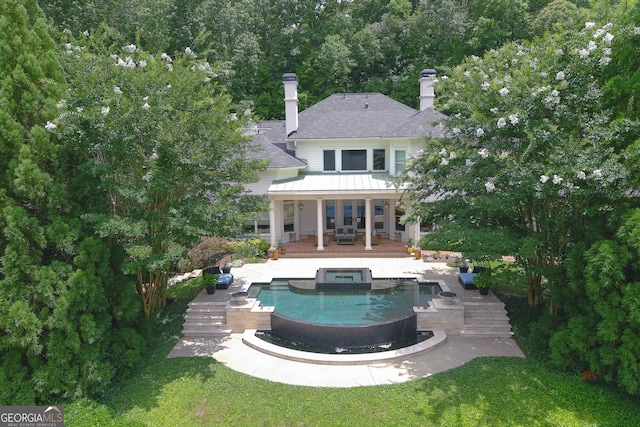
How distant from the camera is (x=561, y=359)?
→ 9.45 metres

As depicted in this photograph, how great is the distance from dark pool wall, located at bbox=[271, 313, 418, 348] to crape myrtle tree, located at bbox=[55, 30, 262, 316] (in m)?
3.60

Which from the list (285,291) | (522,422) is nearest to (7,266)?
(285,291)

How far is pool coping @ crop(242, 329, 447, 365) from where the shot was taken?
10.5 meters

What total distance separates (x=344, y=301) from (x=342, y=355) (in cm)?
328

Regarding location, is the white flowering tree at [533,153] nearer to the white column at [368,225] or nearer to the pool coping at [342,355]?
the pool coping at [342,355]

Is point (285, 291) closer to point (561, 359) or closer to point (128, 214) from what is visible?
point (128, 214)

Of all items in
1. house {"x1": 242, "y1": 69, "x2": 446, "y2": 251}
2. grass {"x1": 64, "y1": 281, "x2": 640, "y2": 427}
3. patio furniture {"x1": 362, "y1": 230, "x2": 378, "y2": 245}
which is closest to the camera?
grass {"x1": 64, "y1": 281, "x2": 640, "y2": 427}

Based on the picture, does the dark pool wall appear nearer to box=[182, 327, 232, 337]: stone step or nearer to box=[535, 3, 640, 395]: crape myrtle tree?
box=[182, 327, 232, 337]: stone step

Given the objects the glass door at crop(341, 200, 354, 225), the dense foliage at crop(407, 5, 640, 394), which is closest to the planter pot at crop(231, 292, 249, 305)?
the dense foliage at crop(407, 5, 640, 394)

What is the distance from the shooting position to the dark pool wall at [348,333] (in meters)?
11.5

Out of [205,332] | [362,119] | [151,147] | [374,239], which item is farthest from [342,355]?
[362,119]

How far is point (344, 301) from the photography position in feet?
45.9

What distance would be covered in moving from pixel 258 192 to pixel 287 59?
85.2 feet

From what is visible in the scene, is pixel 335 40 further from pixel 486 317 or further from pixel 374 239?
pixel 486 317
